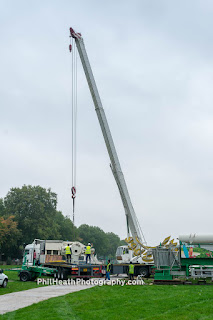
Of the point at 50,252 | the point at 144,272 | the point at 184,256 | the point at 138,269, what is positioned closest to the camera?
the point at 184,256

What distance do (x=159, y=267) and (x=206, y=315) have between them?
1127cm

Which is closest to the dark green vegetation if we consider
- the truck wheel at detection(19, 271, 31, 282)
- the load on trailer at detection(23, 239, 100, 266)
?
the truck wheel at detection(19, 271, 31, 282)

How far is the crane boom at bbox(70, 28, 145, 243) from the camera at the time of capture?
88.4 ft

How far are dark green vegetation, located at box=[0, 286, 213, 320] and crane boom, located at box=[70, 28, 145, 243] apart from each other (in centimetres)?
974

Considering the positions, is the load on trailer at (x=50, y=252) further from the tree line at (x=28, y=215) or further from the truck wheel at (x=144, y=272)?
the tree line at (x=28, y=215)

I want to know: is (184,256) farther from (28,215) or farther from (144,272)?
(28,215)

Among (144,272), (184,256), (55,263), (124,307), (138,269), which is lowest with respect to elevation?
(124,307)

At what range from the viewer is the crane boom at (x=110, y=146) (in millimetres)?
26938

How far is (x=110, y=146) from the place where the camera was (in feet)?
91.5

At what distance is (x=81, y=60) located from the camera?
29438 millimetres

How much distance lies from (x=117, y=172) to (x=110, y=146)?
6.49 feet

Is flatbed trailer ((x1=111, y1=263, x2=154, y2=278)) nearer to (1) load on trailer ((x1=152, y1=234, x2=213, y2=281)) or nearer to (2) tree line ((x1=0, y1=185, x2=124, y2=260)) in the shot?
(1) load on trailer ((x1=152, y1=234, x2=213, y2=281))

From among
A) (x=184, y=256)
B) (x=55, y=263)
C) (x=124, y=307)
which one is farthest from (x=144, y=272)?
(x=124, y=307)

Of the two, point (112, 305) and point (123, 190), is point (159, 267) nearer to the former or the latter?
point (123, 190)
